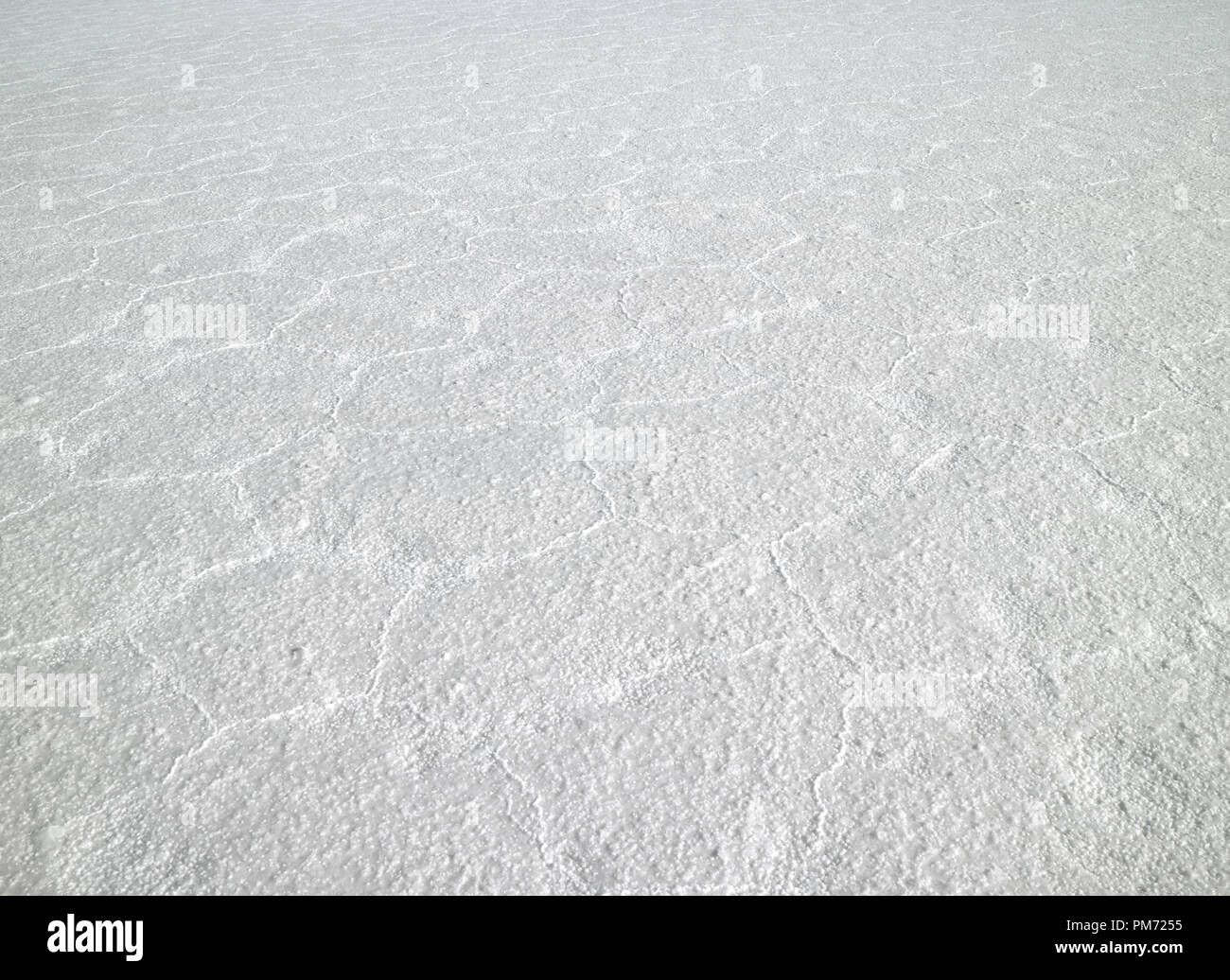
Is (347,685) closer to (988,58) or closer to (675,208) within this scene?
(675,208)

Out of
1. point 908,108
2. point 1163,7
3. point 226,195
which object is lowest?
point 226,195

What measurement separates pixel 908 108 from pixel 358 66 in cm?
280

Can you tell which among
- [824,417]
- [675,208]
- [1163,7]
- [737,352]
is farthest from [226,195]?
[1163,7]

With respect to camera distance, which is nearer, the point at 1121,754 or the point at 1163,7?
the point at 1121,754

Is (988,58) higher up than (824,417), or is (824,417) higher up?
(988,58)

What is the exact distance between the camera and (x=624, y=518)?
1.80m

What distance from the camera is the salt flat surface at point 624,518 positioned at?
126cm

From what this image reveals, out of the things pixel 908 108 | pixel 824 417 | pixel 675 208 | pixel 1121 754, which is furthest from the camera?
pixel 908 108

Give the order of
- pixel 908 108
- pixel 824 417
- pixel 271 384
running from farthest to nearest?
pixel 908 108
pixel 271 384
pixel 824 417

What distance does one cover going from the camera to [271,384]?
89.9 inches

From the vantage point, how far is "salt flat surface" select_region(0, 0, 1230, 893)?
1.26m

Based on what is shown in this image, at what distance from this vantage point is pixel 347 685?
1467 millimetres
